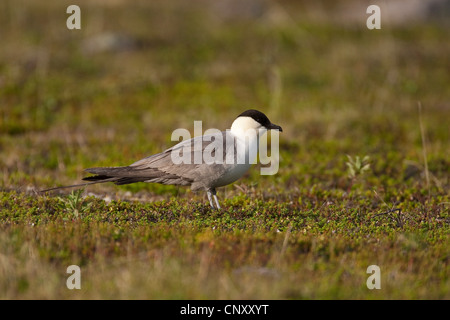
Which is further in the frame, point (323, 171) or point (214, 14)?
point (214, 14)

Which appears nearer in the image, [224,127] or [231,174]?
[231,174]

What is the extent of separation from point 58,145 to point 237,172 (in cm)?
543

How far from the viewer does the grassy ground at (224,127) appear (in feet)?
17.0

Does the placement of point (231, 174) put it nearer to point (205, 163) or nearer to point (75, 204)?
point (205, 163)

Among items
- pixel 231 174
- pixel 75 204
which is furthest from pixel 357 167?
pixel 75 204

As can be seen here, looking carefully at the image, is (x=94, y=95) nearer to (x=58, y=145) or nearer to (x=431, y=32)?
(x=58, y=145)

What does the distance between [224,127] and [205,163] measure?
5.28 m

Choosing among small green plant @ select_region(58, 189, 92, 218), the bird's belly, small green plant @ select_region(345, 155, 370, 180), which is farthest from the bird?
small green plant @ select_region(345, 155, 370, 180)

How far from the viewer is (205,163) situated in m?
6.93

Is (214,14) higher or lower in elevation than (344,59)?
higher

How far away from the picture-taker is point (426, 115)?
13758 millimetres

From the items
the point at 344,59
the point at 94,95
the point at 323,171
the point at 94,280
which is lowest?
the point at 94,280

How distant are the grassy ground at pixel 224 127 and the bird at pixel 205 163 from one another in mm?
385

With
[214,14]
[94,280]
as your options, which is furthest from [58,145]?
[214,14]
